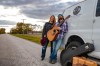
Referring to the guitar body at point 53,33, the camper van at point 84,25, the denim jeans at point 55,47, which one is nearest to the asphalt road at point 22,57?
the denim jeans at point 55,47

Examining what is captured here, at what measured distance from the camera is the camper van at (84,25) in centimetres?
696

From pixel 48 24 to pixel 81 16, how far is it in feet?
8.99

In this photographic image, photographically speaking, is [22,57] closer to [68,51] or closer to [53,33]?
[53,33]

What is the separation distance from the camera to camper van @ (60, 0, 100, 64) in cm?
696

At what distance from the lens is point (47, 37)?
34.1 feet

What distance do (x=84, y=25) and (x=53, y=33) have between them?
2.46 metres

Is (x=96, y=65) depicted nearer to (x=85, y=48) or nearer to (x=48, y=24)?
(x=85, y=48)

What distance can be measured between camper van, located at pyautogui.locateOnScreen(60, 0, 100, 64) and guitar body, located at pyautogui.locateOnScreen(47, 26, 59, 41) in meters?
0.62

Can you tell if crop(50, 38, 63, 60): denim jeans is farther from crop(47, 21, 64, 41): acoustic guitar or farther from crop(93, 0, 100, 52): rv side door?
crop(93, 0, 100, 52): rv side door

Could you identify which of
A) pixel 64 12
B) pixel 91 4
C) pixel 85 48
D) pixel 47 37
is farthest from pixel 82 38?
pixel 47 37

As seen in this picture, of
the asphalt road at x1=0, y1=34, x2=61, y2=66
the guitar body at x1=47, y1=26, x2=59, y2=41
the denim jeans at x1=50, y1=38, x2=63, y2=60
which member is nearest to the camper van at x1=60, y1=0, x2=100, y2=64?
the denim jeans at x1=50, y1=38, x2=63, y2=60

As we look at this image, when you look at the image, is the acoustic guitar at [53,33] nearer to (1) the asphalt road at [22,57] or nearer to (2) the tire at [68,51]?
(1) the asphalt road at [22,57]

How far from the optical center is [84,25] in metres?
7.64

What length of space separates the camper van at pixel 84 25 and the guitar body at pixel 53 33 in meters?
0.62
